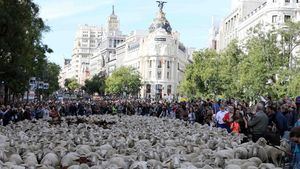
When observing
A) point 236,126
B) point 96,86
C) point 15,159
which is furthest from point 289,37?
point 96,86

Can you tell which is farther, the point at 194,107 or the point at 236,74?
the point at 236,74

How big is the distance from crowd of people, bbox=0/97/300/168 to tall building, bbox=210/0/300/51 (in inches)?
600

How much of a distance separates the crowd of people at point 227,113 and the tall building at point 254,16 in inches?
600

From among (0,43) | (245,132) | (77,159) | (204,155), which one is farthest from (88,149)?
(0,43)

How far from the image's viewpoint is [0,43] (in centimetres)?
3147

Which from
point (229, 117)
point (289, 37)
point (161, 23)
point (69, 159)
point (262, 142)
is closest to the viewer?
point (69, 159)

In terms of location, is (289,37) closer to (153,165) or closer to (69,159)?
(69,159)

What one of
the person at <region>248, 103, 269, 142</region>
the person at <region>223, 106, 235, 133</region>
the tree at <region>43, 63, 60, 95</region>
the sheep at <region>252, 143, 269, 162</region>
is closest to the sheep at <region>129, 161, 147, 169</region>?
the sheep at <region>252, 143, 269, 162</region>

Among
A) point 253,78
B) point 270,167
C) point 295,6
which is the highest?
point 295,6

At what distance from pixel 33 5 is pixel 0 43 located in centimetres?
386

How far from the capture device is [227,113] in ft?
76.1

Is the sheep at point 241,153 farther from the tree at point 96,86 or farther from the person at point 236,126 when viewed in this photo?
the tree at point 96,86

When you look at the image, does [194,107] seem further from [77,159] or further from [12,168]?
[12,168]

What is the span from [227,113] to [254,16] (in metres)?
63.9
